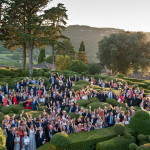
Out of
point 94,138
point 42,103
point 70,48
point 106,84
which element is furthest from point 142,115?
point 70,48

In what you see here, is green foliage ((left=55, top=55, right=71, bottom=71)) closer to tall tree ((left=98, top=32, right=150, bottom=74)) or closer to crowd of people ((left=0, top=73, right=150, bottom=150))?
tall tree ((left=98, top=32, right=150, bottom=74))

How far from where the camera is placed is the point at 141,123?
10.6m

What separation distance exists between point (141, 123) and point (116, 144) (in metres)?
2.34

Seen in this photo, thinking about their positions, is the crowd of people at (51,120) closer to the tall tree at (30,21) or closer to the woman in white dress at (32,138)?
the woman in white dress at (32,138)

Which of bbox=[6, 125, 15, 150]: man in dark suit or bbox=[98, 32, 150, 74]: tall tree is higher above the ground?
bbox=[98, 32, 150, 74]: tall tree

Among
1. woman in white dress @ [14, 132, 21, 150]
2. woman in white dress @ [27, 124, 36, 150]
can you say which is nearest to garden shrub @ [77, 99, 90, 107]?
woman in white dress @ [27, 124, 36, 150]

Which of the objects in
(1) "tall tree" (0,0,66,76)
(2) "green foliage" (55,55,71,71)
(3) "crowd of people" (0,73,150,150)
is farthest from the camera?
(2) "green foliage" (55,55,71,71)

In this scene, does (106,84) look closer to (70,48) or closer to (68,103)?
(68,103)

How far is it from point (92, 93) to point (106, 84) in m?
6.11

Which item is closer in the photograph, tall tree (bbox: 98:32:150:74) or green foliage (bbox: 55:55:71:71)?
Answer: tall tree (bbox: 98:32:150:74)

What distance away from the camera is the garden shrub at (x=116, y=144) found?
9.09 meters

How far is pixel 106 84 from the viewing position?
75.8 ft

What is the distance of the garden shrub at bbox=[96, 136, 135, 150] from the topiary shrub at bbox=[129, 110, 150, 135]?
1.25m

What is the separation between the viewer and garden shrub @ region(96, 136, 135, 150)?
29.8 ft
